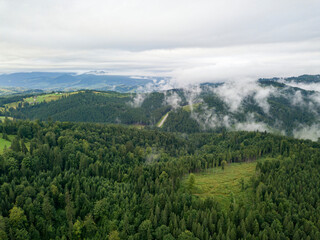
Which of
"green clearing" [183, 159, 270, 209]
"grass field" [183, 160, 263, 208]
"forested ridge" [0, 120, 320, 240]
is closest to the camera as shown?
"forested ridge" [0, 120, 320, 240]

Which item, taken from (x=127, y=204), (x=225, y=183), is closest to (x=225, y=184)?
(x=225, y=183)

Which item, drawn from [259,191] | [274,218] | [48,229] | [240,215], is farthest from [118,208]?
[259,191]

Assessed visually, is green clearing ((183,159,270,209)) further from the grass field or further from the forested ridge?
the forested ridge

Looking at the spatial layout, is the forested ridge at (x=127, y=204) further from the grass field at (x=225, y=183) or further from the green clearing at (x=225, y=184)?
the grass field at (x=225, y=183)

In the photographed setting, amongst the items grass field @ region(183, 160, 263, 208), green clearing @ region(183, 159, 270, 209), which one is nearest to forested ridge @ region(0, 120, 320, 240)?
green clearing @ region(183, 159, 270, 209)

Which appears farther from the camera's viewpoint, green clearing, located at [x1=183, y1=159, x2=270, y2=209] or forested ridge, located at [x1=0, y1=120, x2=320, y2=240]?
green clearing, located at [x1=183, y1=159, x2=270, y2=209]

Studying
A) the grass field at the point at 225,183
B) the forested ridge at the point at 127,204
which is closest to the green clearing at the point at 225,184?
the grass field at the point at 225,183

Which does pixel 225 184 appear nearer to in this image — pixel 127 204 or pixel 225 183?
pixel 225 183
